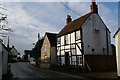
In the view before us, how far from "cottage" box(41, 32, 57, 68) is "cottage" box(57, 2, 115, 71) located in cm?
866

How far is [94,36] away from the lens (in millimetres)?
37188

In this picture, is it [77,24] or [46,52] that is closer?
[77,24]

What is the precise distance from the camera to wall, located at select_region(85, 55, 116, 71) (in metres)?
34.6

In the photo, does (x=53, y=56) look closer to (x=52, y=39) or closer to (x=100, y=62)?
(x=52, y=39)

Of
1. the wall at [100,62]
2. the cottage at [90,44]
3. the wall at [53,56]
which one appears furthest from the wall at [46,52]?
the wall at [100,62]

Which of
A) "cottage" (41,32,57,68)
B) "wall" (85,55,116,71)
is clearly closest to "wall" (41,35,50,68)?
"cottage" (41,32,57,68)

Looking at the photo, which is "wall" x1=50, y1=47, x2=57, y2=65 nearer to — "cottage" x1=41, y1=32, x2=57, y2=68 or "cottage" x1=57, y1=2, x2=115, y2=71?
"cottage" x1=41, y1=32, x2=57, y2=68

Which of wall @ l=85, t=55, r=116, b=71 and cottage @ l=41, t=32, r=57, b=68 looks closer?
wall @ l=85, t=55, r=116, b=71

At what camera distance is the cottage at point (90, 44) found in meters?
35.0

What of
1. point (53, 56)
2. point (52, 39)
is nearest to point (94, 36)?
point (53, 56)

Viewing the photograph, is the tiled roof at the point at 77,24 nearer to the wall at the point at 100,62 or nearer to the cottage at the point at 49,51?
the wall at the point at 100,62

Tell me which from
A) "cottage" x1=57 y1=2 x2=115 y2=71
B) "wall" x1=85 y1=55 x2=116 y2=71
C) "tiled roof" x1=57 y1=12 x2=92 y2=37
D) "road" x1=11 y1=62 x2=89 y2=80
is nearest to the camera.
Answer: "road" x1=11 y1=62 x2=89 y2=80

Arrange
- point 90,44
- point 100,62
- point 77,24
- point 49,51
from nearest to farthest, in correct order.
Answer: point 100,62, point 90,44, point 77,24, point 49,51

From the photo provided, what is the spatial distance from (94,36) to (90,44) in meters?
1.56
